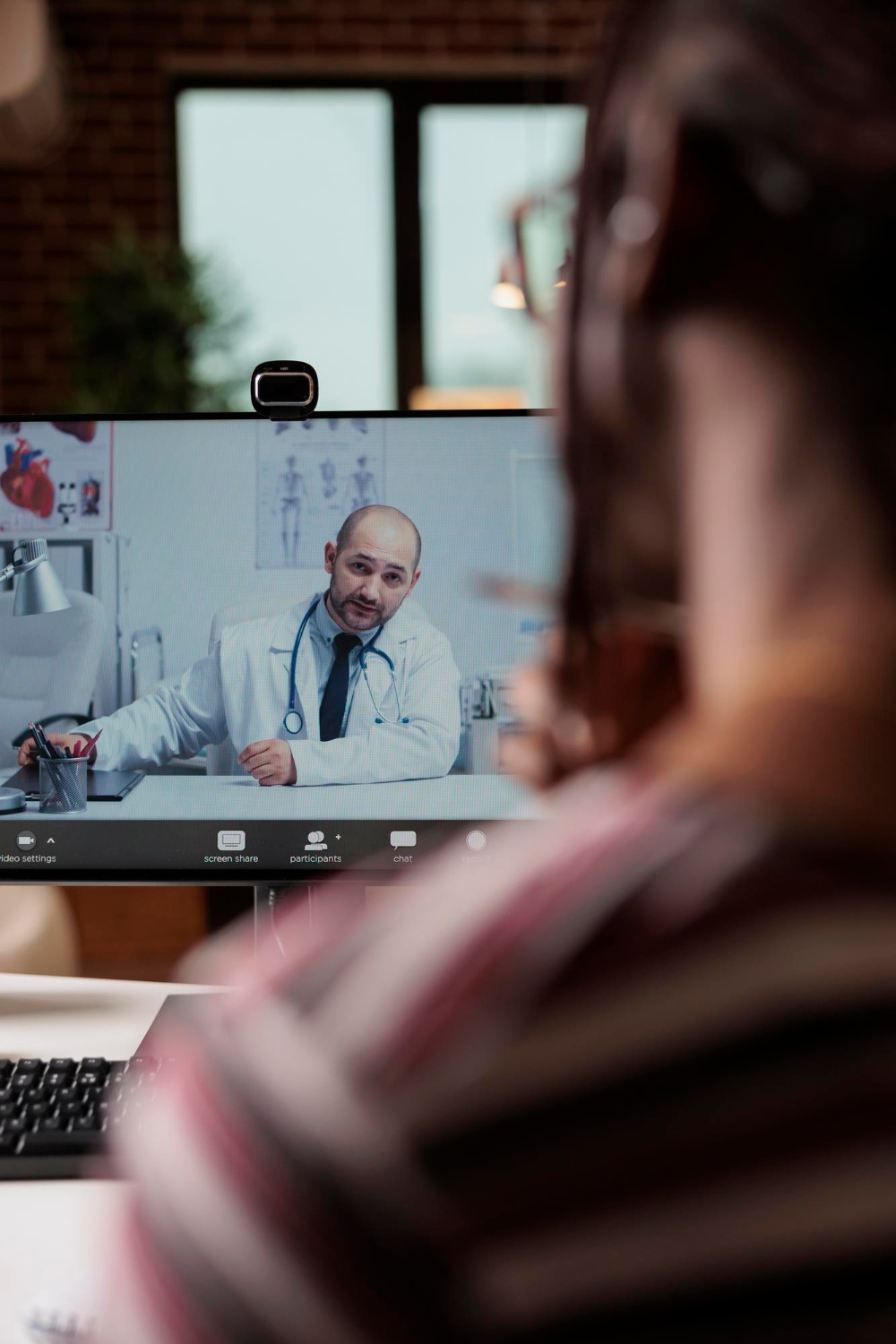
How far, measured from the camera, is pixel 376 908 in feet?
0.77

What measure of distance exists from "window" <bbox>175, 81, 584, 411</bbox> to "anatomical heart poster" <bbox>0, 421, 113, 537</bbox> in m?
2.22

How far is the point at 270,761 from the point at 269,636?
102mm

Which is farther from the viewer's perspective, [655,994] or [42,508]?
[42,508]

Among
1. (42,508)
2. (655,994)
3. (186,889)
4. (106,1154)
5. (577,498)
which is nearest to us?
(655,994)

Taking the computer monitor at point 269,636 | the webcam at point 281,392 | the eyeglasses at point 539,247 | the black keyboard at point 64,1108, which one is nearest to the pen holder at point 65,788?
the computer monitor at point 269,636

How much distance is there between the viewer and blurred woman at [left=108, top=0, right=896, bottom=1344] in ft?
0.62

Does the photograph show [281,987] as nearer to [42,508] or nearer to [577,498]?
[577,498]

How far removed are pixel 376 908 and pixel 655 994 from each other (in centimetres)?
7

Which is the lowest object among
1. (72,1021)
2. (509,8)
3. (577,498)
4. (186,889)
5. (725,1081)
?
(186,889)

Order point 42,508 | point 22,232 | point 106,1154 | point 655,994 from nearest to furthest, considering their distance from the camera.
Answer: point 655,994
point 106,1154
point 42,508
point 22,232

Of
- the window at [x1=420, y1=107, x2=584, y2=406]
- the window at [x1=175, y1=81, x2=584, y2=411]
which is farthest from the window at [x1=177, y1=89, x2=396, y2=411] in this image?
the window at [x1=420, y1=107, x2=584, y2=406]

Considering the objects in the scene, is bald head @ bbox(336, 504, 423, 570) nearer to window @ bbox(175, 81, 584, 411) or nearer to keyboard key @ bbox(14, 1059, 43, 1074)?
keyboard key @ bbox(14, 1059, 43, 1074)

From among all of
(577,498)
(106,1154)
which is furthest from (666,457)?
(106,1154)

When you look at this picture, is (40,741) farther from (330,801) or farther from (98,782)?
(330,801)
